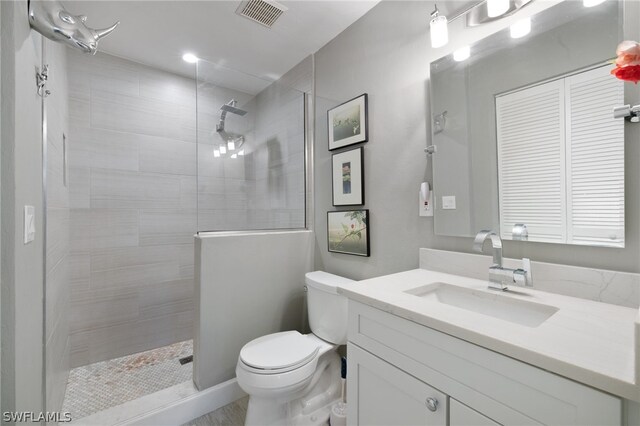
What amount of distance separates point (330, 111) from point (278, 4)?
2.38ft

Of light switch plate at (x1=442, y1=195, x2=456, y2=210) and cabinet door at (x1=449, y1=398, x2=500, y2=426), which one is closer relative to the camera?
cabinet door at (x1=449, y1=398, x2=500, y2=426)

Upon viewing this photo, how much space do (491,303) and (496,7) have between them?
120 cm

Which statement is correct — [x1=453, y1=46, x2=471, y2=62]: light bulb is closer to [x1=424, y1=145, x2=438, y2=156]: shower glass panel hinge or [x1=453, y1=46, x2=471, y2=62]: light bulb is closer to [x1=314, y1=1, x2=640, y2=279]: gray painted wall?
[x1=314, y1=1, x2=640, y2=279]: gray painted wall

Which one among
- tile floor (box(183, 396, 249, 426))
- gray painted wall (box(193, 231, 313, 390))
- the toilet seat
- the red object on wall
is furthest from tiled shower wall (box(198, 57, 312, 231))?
the red object on wall

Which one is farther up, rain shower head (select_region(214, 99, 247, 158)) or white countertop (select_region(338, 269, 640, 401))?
rain shower head (select_region(214, 99, 247, 158))

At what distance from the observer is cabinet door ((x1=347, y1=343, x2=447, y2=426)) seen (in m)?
0.80

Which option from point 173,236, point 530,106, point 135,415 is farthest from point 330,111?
point 135,415

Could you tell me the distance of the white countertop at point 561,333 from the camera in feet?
1.72

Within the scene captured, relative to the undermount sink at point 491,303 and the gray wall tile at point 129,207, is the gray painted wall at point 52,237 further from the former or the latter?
the undermount sink at point 491,303

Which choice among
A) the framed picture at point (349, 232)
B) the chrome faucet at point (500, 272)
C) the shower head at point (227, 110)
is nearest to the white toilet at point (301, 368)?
the framed picture at point (349, 232)

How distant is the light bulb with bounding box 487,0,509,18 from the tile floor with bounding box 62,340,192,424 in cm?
273

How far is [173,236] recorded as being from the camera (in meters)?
2.49

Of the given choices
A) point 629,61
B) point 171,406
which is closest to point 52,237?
point 171,406

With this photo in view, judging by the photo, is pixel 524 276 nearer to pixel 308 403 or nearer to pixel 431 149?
pixel 431 149
